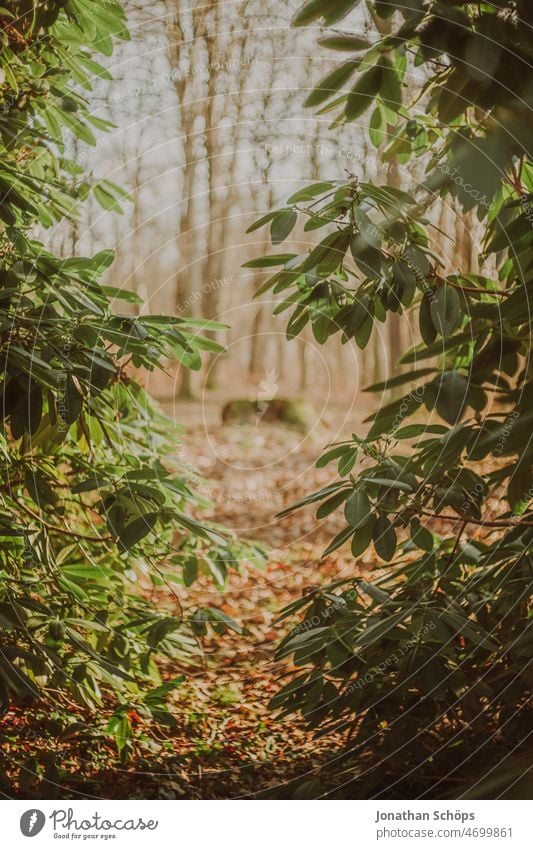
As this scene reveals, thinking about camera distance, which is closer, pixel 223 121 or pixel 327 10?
pixel 327 10

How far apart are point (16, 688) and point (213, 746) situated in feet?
0.91

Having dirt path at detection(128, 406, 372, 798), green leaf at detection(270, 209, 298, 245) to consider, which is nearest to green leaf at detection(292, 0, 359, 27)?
green leaf at detection(270, 209, 298, 245)

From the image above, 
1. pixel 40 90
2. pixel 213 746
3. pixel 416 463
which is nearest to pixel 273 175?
pixel 40 90

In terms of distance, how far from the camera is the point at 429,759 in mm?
791

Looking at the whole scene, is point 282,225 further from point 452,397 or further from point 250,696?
point 250,696

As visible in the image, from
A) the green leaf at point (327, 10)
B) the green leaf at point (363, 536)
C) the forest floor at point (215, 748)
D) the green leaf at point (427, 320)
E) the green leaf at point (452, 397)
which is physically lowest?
the forest floor at point (215, 748)

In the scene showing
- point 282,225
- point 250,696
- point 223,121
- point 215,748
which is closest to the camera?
point 282,225

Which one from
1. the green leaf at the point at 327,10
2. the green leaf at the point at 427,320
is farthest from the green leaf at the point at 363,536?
the green leaf at the point at 327,10

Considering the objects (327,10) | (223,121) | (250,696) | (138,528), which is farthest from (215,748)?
(223,121)

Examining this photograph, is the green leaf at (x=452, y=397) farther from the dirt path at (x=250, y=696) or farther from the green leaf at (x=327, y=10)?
the green leaf at (x=327, y=10)

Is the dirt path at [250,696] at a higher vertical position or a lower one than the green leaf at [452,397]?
lower

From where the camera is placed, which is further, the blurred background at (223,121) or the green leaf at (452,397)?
the blurred background at (223,121)

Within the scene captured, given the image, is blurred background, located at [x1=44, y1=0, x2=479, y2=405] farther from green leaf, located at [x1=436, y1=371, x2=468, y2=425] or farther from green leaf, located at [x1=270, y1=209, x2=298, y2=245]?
green leaf, located at [x1=436, y1=371, x2=468, y2=425]

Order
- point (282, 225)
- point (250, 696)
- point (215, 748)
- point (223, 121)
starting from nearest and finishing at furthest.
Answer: point (282, 225) → point (215, 748) → point (250, 696) → point (223, 121)
